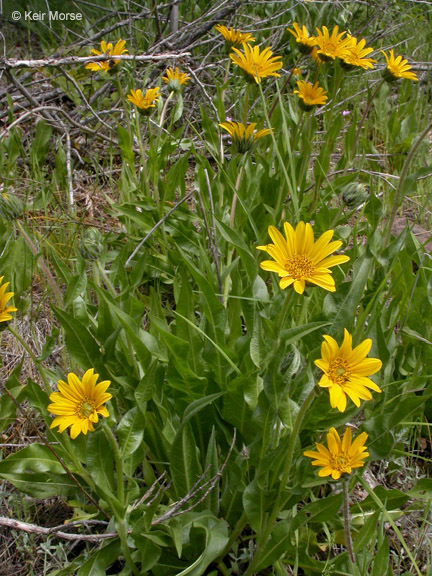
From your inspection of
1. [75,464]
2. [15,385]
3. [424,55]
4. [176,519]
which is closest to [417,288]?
[176,519]

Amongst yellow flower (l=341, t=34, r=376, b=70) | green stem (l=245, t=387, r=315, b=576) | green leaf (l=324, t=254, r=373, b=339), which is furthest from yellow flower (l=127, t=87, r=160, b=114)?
green stem (l=245, t=387, r=315, b=576)

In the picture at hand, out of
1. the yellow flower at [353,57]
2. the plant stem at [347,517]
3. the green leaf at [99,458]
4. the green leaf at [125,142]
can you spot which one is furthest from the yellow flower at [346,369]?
the green leaf at [125,142]

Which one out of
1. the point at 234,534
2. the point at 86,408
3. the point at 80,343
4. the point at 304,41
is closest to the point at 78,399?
the point at 86,408

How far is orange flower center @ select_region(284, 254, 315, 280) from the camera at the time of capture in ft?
3.76

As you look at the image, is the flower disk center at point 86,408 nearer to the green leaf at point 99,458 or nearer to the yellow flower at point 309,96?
the green leaf at point 99,458

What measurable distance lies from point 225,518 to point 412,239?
1267mm

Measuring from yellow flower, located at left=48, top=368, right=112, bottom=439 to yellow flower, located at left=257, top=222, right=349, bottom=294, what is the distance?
46cm

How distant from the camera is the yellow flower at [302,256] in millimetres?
1140

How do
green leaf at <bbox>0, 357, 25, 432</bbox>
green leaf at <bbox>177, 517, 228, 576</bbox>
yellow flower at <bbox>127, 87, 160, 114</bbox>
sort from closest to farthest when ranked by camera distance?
green leaf at <bbox>177, 517, 228, 576</bbox> → green leaf at <bbox>0, 357, 25, 432</bbox> → yellow flower at <bbox>127, 87, 160, 114</bbox>

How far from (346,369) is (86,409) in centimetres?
58

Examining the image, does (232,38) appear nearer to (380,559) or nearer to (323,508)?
(323,508)

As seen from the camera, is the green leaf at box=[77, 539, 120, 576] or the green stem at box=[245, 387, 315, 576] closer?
the green stem at box=[245, 387, 315, 576]

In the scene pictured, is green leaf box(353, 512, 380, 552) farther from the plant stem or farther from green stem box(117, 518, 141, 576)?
green stem box(117, 518, 141, 576)

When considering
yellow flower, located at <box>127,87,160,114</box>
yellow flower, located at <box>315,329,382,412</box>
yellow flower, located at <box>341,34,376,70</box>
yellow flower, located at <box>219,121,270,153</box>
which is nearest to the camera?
yellow flower, located at <box>315,329,382,412</box>
